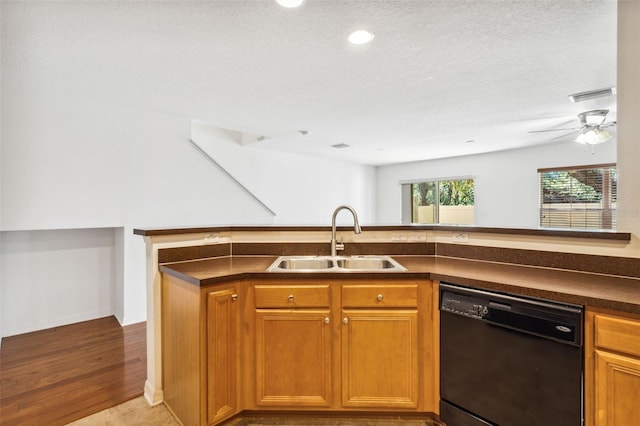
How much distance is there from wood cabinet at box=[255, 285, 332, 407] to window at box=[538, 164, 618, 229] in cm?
565

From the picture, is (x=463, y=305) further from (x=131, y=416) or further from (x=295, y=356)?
(x=131, y=416)

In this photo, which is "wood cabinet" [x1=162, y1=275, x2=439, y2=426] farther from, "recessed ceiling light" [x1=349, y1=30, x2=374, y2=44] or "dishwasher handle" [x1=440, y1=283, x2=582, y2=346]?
"recessed ceiling light" [x1=349, y1=30, x2=374, y2=44]

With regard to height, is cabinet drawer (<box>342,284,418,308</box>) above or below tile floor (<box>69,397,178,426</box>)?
above

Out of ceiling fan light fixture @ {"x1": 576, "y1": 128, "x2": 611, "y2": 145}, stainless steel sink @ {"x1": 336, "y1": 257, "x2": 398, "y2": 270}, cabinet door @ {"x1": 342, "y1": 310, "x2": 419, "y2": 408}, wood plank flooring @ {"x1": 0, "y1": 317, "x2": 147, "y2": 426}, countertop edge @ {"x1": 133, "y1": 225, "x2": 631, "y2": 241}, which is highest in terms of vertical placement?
ceiling fan light fixture @ {"x1": 576, "y1": 128, "x2": 611, "y2": 145}

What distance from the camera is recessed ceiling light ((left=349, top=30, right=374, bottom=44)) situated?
210cm

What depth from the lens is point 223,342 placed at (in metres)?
1.77

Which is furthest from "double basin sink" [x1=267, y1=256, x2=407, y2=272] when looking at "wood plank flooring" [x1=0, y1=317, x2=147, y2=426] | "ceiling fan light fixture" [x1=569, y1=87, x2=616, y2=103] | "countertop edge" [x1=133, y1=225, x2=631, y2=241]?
"ceiling fan light fixture" [x1=569, y1=87, x2=616, y2=103]

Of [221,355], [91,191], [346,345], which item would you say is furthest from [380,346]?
[91,191]

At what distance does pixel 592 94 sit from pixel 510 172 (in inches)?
→ 126

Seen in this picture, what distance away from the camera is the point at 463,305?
1656 millimetres

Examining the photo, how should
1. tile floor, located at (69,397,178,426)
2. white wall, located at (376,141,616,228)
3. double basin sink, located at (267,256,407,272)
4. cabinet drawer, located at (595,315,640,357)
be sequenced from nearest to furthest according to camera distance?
cabinet drawer, located at (595,315,640,357) < tile floor, located at (69,397,178,426) < double basin sink, located at (267,256,407,272) < white wall, located at (376,141,616,228)

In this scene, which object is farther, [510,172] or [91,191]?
[510,172]

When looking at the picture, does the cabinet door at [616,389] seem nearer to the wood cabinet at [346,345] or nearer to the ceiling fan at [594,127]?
the wood cabinet at [346,345]

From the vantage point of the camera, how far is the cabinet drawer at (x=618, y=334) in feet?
3.97
